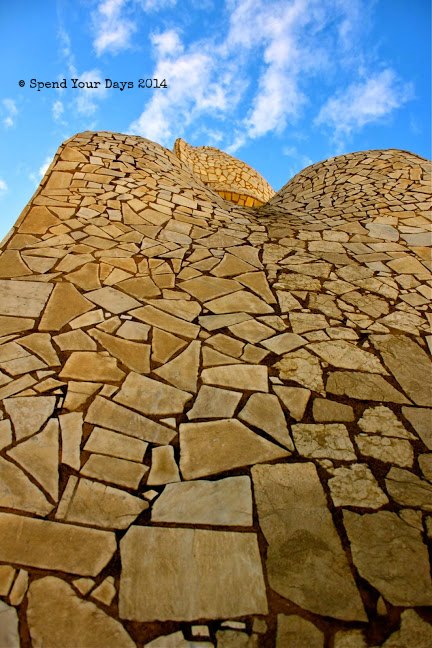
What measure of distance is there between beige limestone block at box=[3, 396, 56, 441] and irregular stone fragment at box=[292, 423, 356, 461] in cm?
156

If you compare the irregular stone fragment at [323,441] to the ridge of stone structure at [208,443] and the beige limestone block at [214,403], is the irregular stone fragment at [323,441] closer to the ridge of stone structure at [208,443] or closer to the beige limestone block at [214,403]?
the ridge of stone structure at [208,443]

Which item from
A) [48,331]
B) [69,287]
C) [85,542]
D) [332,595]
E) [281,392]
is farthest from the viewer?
[69,287]

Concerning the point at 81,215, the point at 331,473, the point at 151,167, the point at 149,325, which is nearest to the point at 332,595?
the point at 331,473

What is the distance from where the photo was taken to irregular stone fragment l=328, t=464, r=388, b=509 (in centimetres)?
203

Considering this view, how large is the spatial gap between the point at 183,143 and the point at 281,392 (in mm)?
15054

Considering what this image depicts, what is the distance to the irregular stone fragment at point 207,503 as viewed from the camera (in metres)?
1.93

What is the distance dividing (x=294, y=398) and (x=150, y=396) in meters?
1.00

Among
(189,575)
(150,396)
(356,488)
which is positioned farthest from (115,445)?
(356,488)

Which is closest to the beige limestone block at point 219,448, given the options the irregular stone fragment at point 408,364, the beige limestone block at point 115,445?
the beige limestone block at point 115,445

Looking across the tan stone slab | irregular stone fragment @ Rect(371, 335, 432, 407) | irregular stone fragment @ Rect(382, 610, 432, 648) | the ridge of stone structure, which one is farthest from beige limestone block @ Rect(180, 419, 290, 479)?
irregular stone fragment @ Rect(371, 335, 432, 407)

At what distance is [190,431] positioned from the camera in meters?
2.45

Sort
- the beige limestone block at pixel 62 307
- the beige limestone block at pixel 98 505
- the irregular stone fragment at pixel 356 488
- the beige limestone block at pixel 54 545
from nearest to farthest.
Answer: the beige limestone block at pixel 54 545 → the beige limestone block at pixel 98 505 → the irregular stone fragment at pixel 356 488 → the beige limestone block at pixel 62 307

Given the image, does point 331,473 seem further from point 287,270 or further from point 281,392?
point 287,270

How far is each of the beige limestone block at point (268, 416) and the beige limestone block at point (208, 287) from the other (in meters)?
1.57
